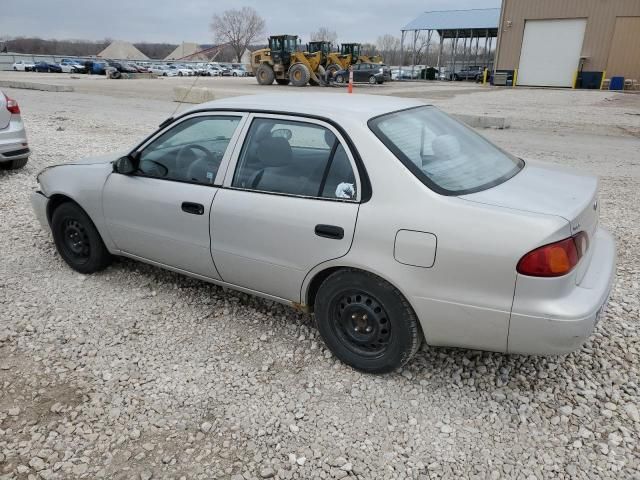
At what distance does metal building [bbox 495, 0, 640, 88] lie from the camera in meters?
30.7

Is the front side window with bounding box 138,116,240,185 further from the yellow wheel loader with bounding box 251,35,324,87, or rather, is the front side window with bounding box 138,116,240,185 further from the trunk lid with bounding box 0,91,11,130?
the yellow wheel loader with bounding box 251,35,324,87

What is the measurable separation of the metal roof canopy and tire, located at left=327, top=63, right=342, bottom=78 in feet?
56.8

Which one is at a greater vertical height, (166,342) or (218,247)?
(218,247)

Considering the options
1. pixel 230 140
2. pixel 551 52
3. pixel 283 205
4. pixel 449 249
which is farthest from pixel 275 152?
pixel 551 52

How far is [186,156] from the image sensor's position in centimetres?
364

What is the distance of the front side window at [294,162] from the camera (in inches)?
114

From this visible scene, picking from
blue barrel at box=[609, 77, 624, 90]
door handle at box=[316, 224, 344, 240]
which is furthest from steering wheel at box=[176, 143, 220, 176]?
blue barrel at box=[609, 77, 624, 90]

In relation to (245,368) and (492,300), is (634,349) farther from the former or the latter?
(245,368)

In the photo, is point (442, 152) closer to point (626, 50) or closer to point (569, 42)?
point (626, 50)

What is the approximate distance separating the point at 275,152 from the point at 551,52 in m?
36.0

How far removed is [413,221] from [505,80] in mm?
36389

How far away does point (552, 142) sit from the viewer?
37.6ft

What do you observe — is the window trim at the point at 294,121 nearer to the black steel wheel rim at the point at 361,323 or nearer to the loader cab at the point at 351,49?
the black steel wheel rim at the point at 361,323

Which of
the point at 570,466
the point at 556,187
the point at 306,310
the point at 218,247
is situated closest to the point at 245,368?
the point at 306,310
